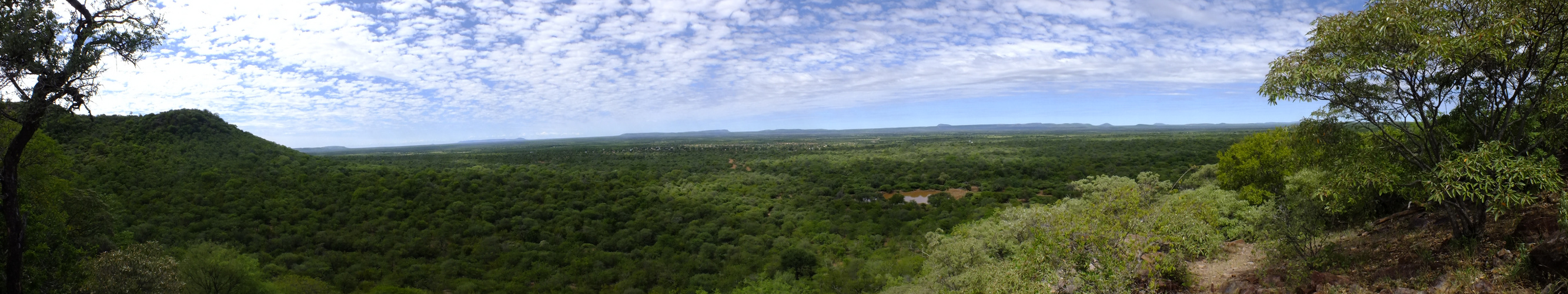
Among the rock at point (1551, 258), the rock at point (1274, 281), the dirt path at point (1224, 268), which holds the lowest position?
the dirt path at point (1224, 268)

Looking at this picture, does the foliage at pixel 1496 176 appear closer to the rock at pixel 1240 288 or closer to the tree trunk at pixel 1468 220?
the tree trunk at pixel 1468 220

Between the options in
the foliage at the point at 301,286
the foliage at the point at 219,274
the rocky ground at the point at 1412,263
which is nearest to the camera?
the rocky ground at the point at 1412,263

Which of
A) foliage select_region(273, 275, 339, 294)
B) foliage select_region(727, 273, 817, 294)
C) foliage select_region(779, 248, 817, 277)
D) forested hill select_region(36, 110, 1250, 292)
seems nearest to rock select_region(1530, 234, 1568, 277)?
forested hill select_region(36, 110, 1250, 292)


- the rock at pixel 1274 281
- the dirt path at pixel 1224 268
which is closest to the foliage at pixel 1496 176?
the rock at pixel 1274 281

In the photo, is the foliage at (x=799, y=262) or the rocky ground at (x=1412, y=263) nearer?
the rocky ground at (x=1412, y=263)

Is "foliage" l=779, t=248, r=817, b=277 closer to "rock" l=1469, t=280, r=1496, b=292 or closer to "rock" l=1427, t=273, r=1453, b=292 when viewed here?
"rock" l=1427, t=273, r=1453, b=292

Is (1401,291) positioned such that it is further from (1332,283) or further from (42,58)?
(42,58)

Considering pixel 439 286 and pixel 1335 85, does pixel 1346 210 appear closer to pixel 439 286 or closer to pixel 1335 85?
pixel 1335 85
